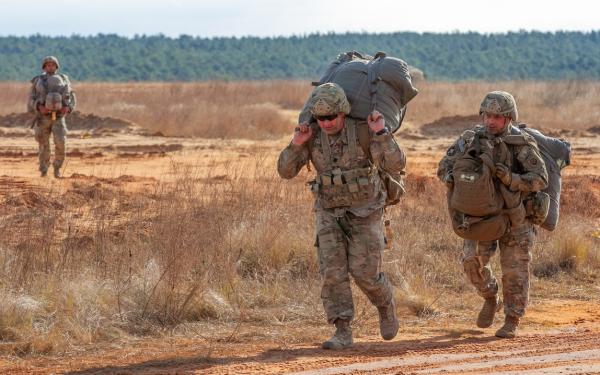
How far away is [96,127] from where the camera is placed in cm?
2870

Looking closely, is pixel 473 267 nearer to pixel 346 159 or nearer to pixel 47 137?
pixel 346 159

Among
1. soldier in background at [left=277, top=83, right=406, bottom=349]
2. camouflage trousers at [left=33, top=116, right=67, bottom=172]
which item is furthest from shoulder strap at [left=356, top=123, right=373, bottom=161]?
camouflage trousers at [left=33, top=116, right=67, bottom=172]

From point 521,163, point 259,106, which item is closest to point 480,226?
point 521,163

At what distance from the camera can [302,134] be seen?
25.7 ft

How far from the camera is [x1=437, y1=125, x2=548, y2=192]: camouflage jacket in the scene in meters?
8.15

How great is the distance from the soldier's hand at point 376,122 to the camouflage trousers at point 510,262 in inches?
55.3

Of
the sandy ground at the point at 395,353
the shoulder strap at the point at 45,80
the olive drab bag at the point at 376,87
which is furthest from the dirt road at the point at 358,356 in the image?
the shoulder strap at the point at 45,80

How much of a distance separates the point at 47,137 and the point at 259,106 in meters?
16.2

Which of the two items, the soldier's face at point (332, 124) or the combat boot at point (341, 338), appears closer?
the soldier's face at point (332, 124)

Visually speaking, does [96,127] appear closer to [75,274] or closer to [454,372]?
[75,274]

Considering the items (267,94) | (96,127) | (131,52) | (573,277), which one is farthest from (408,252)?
(131,52)

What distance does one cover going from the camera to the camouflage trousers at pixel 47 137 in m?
17.1

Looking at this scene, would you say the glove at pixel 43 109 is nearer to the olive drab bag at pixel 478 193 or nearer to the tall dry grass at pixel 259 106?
the tall dry grass at pixel 259 106

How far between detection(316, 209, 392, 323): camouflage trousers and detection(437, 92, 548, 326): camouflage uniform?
2.40ft
